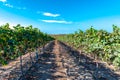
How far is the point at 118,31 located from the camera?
19.9 meters

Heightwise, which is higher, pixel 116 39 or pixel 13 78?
pixel 116 39

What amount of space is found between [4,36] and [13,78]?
5288 mm

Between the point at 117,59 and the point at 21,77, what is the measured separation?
10030mm

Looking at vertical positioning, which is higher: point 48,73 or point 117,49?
point 117,49

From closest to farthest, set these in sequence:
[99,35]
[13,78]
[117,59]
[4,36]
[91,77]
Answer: [117,59] → [4,36] → [13,78] → [91,77] → [99,35]

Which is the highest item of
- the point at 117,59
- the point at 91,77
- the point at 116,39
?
the point at 116,39

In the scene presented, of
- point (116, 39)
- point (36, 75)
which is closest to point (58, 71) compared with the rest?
point (36, 75)

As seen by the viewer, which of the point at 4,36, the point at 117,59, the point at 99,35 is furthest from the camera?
the point at 99,35

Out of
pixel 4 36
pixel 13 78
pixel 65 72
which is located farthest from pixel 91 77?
pixel 4 36

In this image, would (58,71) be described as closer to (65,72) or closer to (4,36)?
(65,72)

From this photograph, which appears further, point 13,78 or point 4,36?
point 13,78

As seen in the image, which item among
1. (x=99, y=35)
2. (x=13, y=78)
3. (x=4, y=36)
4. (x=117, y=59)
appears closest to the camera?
(x=117, y=59)

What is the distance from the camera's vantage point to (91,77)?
2455cm

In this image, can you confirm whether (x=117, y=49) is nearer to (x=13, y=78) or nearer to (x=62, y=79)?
(x=62, y=79)
